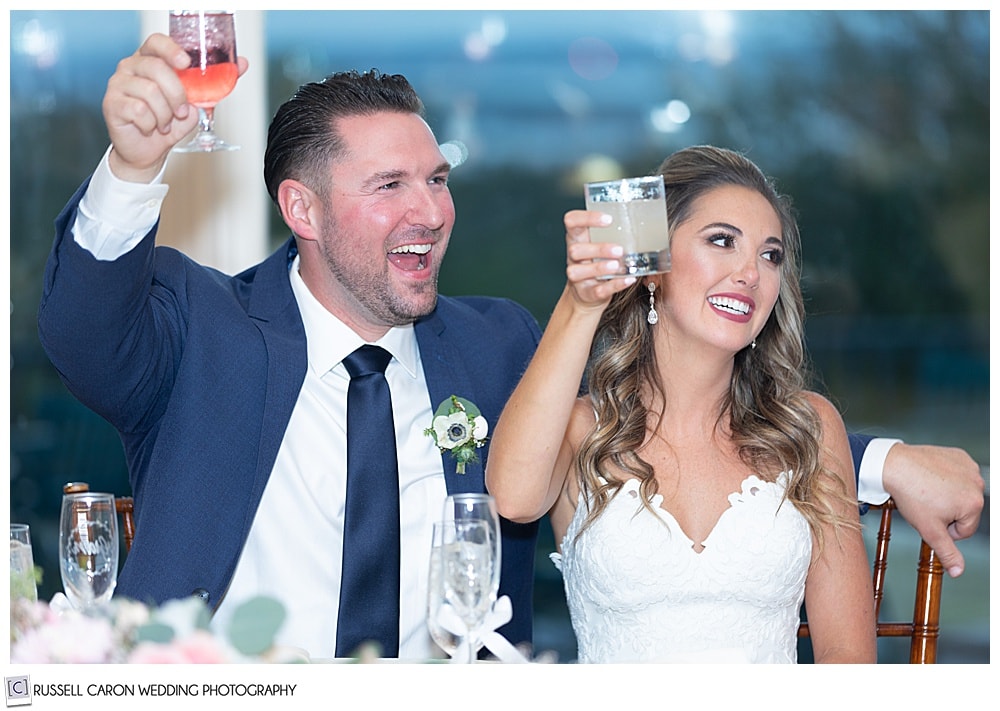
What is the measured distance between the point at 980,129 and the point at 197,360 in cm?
669

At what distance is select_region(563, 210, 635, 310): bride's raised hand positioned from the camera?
5.59 ft

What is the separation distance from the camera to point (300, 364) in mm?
2248

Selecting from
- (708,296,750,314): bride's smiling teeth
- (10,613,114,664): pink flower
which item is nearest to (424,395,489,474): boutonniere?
(708,296,750,314): bride's smiling teeth

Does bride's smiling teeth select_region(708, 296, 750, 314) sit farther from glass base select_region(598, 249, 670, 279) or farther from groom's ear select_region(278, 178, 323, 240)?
groom's ear select_region(278, 178, 323, 240)

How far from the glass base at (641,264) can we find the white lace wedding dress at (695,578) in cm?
64

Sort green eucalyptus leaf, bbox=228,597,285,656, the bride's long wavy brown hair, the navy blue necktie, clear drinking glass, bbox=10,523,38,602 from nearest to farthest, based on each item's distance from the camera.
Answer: green eucalyptus leaf, bbox=228,597,285,656 < clear drinking glass, bbox=10,523,38,602 < the navy blue necktie < the bride's long wavy brown hair

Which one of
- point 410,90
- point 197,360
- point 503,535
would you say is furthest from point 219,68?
point 503,535

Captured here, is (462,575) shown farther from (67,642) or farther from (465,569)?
(67,642)

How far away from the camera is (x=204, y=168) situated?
3490 millimetres

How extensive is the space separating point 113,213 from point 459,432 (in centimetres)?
80
